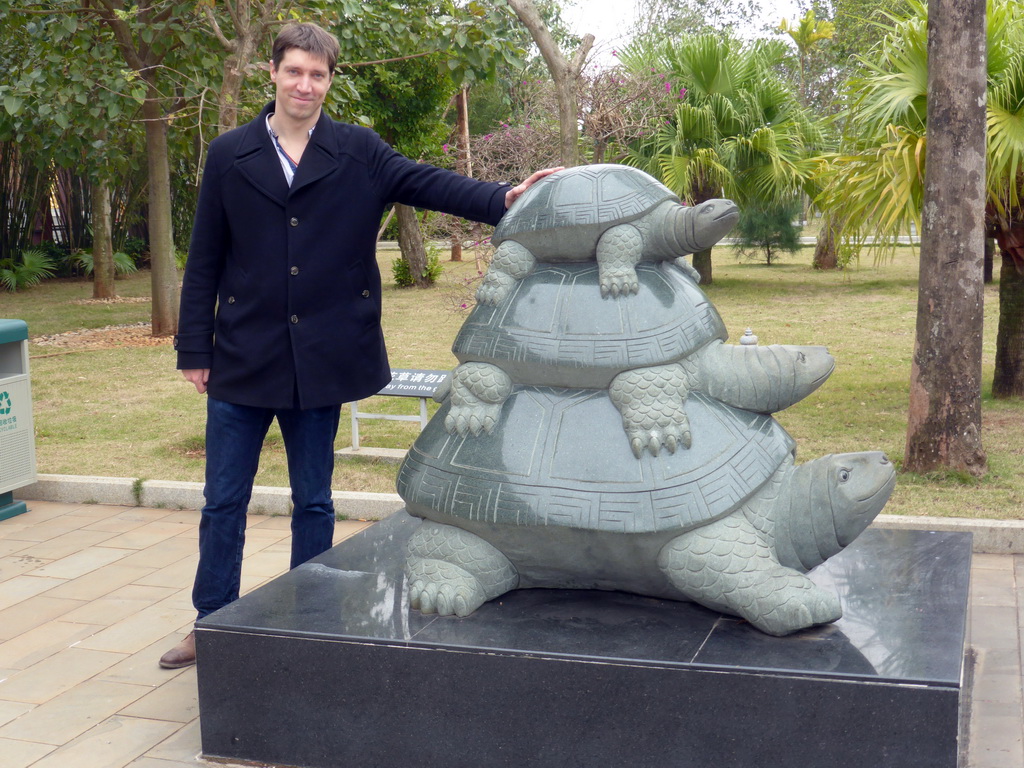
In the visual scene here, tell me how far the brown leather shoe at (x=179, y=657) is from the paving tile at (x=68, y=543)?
1.59 meters

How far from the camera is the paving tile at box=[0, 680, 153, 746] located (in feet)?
10.6

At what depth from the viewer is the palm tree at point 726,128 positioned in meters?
13.8

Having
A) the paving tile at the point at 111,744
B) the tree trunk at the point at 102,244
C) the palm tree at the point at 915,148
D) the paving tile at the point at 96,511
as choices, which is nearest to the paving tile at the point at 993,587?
the palm tree at the point at 915,148

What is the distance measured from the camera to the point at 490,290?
10.6 ft

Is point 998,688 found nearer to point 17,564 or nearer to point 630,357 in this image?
point 630,357

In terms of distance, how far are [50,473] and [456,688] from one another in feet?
14.6

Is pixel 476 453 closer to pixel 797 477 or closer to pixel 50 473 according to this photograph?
pixel 797 477

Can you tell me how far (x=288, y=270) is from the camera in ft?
10.9

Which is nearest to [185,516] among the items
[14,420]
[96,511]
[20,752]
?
[96,511]

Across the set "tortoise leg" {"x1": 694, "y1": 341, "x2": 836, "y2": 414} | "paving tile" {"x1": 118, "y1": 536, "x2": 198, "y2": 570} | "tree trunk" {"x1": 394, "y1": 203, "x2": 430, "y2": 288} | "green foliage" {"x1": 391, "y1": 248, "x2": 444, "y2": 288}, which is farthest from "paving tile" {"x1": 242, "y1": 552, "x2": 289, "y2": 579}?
"green foliage" {"x1": 391, "y1": 248, "x2": 444, "y2": 288}

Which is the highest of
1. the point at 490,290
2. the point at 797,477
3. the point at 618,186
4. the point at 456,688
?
the point at 618,186

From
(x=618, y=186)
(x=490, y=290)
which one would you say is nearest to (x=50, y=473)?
(x=490, y=290)

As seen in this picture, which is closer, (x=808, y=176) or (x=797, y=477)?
(x=797, y=477)

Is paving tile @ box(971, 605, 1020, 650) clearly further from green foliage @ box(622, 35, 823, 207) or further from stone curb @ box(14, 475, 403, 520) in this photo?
green foliage @ box(622, 35, 823, 207)
